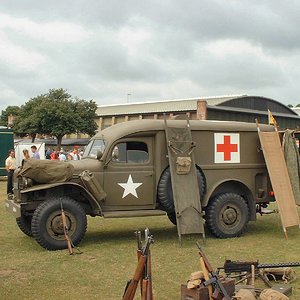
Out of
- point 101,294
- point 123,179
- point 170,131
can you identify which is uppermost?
point 170,131

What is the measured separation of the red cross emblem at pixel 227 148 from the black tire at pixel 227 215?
2.12 ft

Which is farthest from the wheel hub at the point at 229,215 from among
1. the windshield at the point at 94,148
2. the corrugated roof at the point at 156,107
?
the corrugated roof at the point at 156,107

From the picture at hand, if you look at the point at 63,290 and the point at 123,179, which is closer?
the point at 63,290

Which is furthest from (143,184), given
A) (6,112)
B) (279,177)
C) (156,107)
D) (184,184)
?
(6,112)

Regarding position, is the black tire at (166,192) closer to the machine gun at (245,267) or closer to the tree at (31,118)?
the machine gun at (245,267)

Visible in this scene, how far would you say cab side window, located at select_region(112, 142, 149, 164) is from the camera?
334 inches

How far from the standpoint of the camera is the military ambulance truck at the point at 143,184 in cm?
790

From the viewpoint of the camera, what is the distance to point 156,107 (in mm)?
43812

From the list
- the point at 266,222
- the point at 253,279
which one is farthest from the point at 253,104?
the point at 253,279

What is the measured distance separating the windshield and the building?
1844 centimetres

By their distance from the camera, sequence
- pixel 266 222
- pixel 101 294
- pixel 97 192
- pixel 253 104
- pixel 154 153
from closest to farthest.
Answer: pixel 101 294 → pixel 97 192 → pixel 154 153 → pixel 266 222 → pixel 253 104

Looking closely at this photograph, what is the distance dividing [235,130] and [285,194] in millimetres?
1471

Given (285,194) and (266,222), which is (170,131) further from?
(266,222)

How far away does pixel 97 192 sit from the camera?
7957 mm
